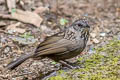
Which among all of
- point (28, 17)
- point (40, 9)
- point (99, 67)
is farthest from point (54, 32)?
point (99, 67)

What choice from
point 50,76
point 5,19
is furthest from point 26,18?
point 50,76

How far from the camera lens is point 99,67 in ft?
17.4

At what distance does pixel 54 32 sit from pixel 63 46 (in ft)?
8.67

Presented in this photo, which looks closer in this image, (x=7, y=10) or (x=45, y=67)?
(x=45, y=67)

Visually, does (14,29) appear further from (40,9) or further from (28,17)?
(40,9)

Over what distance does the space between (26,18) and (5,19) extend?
1.90 ft

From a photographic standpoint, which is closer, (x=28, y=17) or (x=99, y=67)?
(x=99, y=67)

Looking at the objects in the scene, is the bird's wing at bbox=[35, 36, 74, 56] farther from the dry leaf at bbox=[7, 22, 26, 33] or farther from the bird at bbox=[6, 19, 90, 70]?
the dry leaf at bbox=[7, 22, 26, 33]

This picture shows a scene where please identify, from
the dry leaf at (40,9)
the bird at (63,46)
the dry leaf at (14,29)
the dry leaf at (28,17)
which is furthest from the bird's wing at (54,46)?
the dry leaf at (40,9)

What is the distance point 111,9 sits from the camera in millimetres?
10727

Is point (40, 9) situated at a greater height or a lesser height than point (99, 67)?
greater

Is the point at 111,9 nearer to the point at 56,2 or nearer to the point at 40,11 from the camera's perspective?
the point at 56,2

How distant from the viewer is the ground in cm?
535

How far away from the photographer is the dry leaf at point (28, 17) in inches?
323
